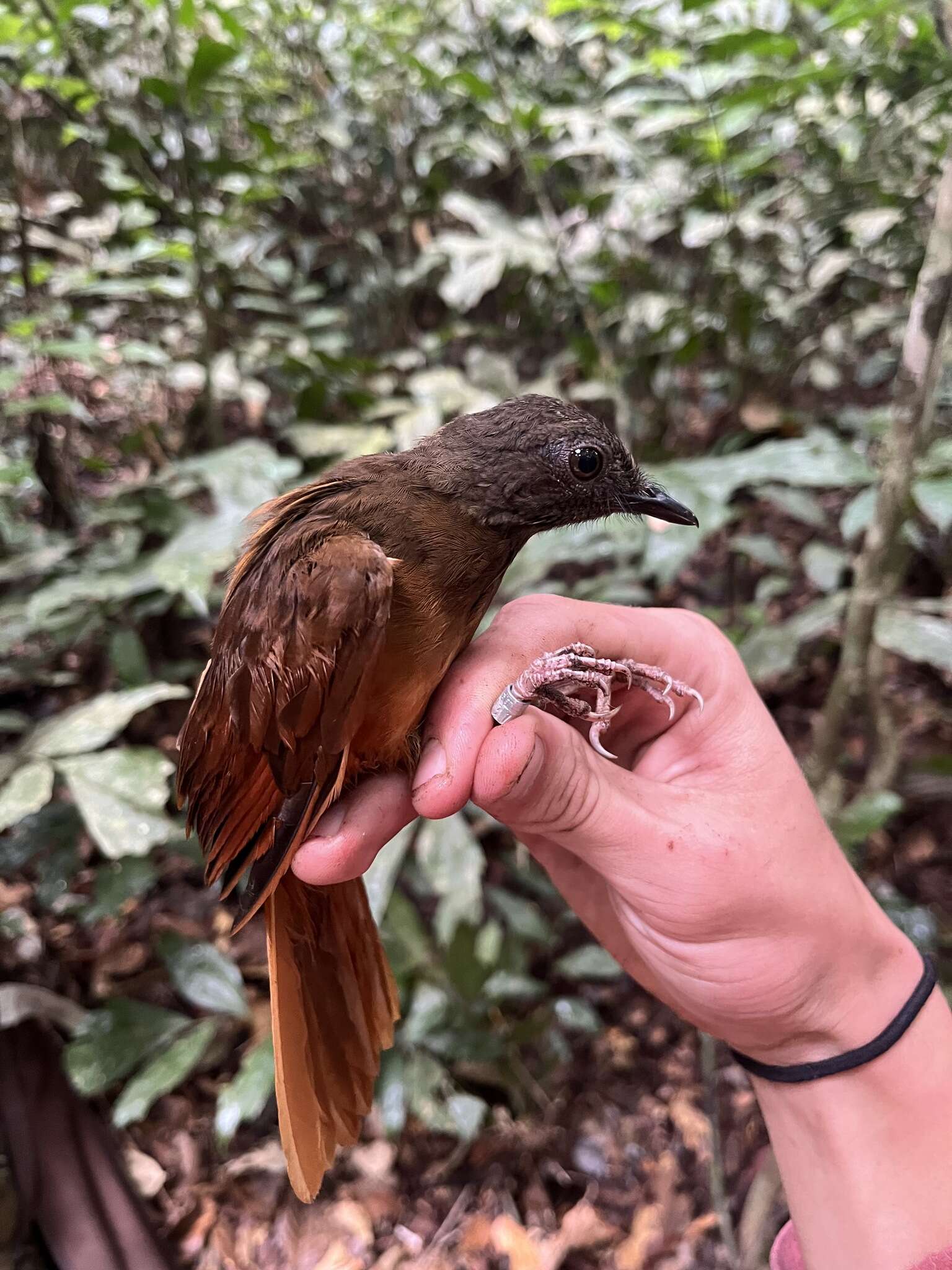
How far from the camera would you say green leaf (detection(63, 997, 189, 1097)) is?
1.88 meters

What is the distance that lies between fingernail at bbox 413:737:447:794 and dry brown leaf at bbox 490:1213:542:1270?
1.49 metres

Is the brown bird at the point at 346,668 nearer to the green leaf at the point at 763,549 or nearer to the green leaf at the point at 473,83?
the green leaf at the point at 763,549

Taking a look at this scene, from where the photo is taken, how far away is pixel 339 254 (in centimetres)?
419

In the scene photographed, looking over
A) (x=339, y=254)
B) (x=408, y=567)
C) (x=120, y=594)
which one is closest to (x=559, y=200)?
(x=339, y=254)

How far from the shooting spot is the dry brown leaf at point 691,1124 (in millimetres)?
2189

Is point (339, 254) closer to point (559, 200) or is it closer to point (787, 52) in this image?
point (559, 200)

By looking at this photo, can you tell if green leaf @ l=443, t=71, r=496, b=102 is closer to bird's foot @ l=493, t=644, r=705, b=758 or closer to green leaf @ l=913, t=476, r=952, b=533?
green leaf @ l=913, t=476, r=952, b=533

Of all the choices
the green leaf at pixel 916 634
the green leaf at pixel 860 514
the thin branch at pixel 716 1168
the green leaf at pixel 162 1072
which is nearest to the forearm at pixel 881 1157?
the thin branch at pixel 716 1168

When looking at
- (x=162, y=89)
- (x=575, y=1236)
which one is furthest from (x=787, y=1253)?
(x=162, y=89)

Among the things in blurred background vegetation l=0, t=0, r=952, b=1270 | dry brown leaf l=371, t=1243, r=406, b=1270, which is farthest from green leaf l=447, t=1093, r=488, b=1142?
dry brown leaf l=371, t=1243, r=406, b=1270

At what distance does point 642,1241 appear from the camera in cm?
204

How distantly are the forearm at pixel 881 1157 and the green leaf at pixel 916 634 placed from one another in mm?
694

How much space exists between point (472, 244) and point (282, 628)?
77.0 inches

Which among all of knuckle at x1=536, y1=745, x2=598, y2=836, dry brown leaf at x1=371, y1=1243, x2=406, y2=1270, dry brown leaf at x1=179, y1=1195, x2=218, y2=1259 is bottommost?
dry brown leaf at x1=371, y1=1243, x2=406, y2=1270
